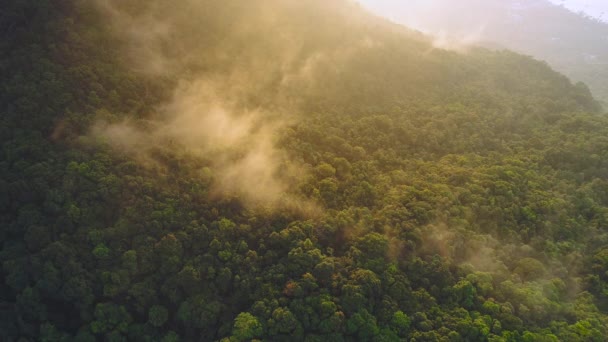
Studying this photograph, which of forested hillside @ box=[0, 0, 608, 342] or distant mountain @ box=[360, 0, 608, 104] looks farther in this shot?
distant mountain @ box=[360, 0, 608, 104]

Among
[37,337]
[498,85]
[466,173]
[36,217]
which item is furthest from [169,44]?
[498,85]

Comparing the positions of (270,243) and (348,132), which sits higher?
(348,132)

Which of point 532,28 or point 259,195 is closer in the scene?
point 259,195

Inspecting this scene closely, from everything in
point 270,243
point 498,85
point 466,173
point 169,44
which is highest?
point 498,85

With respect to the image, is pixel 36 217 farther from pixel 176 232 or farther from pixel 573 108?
pixel 573 108

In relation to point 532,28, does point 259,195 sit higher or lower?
lower
